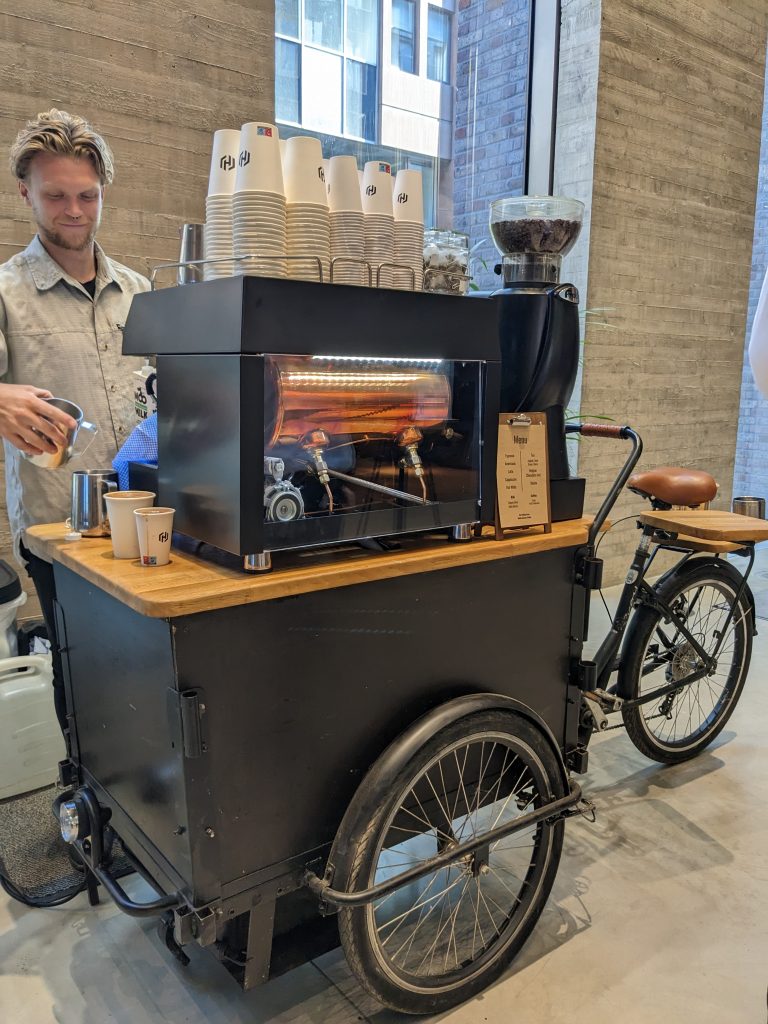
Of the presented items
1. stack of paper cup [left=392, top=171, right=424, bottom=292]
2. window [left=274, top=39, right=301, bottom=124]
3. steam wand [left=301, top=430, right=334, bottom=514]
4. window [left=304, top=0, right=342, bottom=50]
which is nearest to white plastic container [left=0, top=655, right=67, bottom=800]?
steam wand [left=301, top=430, right=334, bottom=514]

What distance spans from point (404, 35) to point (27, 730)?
3690mm

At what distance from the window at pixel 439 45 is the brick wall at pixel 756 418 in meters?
3.35

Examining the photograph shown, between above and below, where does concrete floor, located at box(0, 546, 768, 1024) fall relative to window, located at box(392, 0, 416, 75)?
below

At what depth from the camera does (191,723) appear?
1.23m

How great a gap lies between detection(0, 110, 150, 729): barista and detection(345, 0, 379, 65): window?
86.9 inches

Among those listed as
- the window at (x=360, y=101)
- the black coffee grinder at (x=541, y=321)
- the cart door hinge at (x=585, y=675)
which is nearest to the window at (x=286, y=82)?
the window at (x=360, y=101)

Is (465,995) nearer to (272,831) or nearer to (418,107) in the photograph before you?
(272,831)

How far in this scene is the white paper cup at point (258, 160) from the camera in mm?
1342

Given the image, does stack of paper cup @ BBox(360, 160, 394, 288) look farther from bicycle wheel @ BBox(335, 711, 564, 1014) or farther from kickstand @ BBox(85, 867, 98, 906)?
kickstand @ BBox(85, 867, 98, 906)

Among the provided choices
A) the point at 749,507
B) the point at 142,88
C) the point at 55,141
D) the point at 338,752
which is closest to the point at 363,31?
the point at 142,88

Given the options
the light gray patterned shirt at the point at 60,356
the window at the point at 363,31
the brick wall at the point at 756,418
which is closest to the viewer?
the light gray patterned shirt at the point at 60,356

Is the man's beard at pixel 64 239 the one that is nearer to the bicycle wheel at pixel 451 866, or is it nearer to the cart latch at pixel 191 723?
the cart latch at pixel 191 723

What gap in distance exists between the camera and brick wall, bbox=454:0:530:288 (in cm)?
445

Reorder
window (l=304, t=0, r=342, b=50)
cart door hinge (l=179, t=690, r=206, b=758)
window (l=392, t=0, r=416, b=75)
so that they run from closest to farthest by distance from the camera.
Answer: cart door hinge (l=179, t=690, r=206, b=758)
window (l=304, t=0, r=342, b=50)
window (l=392, t=0, r=416, b=75)
